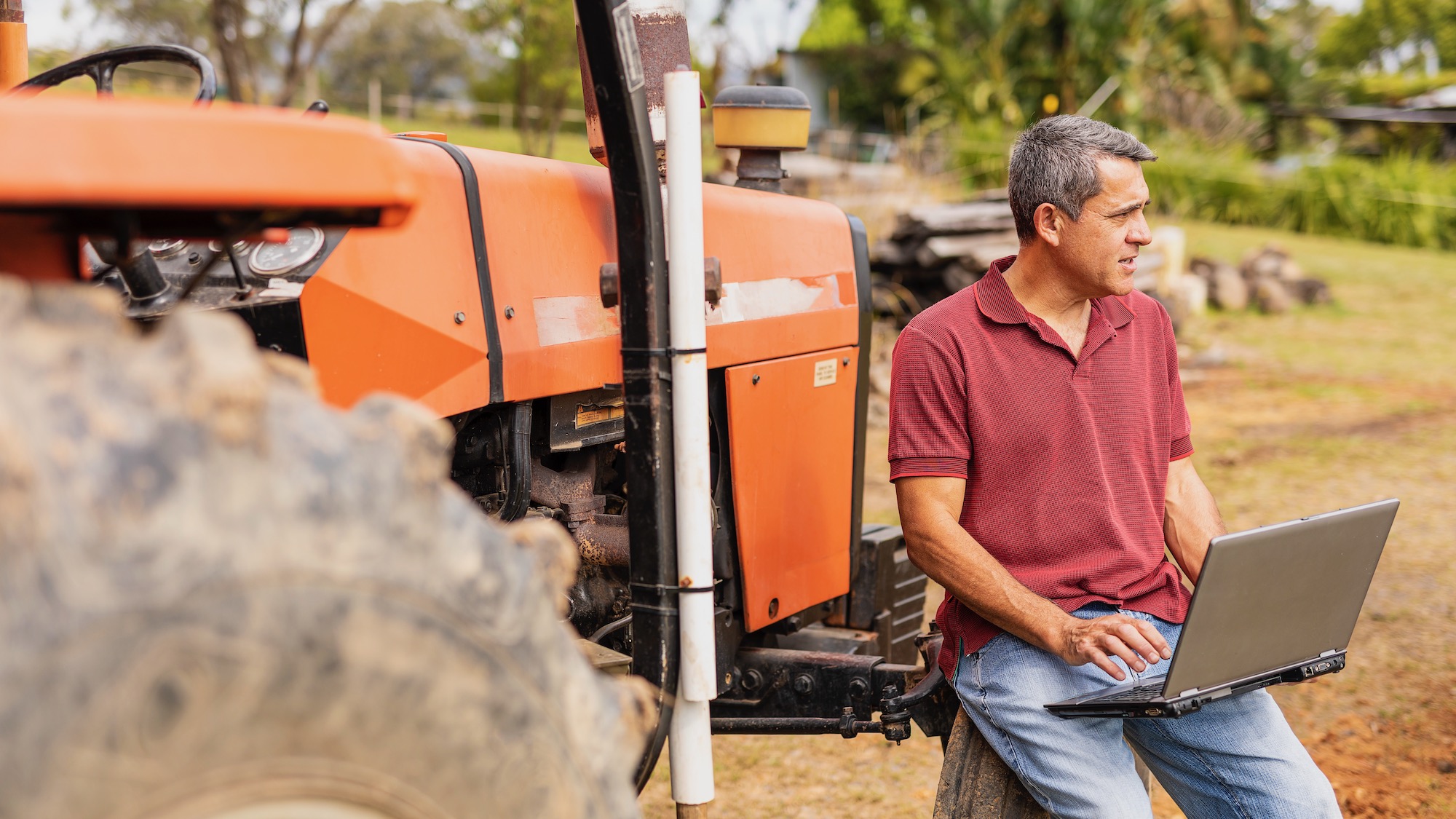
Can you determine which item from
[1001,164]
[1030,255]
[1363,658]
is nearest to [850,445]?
[1030,255]

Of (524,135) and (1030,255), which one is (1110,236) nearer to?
(1030,255)

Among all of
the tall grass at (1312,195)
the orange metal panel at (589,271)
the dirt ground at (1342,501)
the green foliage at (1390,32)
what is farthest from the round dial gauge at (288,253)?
the green foliage at (1390,32)

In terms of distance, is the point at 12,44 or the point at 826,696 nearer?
the point at 12,44

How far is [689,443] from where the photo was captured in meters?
1.92

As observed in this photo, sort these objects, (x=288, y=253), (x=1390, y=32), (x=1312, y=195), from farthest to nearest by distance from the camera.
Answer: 1. (x=1390, y=32)
2. (x=1312, y=195)
3. (x=288, y=253)

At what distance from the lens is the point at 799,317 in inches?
104

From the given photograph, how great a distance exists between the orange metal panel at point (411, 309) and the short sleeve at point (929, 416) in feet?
2.62

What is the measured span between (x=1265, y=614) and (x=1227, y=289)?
11.1 meters

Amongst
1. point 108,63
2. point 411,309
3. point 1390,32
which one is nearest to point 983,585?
point 411,309

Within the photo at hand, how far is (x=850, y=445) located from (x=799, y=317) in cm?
37

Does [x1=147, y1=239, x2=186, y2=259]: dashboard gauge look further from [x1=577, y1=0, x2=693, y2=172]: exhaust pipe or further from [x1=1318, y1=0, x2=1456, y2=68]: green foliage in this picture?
[x1=1318, y1=0, x2=1456, y2=68]: green foliage

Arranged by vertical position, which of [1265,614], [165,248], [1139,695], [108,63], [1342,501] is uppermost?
[108,63]

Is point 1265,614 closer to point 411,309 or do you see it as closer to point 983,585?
point 983,585

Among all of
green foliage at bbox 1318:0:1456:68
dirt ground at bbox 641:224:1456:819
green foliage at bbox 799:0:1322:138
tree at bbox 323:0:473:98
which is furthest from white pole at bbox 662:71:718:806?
green foliage at bbox 1318:0:1456:68
